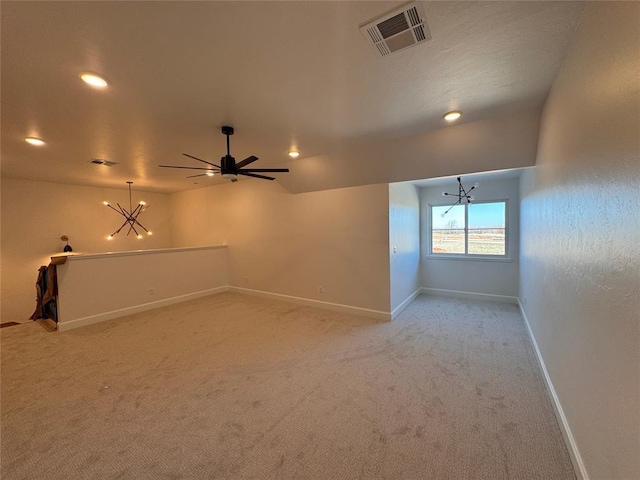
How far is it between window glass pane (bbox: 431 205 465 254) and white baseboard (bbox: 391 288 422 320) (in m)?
1.04

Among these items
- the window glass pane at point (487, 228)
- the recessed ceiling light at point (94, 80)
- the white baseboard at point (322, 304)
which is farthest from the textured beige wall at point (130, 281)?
the window glass pane at point (487, 228)

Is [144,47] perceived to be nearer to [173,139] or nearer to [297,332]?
[173,139]

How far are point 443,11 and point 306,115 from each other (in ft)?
4.72

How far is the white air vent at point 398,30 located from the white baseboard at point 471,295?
5.03 metres

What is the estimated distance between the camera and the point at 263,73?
187 cm

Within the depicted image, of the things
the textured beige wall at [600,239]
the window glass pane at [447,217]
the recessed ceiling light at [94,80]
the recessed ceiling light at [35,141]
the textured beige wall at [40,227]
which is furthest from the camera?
the window glass pane at [447,217]

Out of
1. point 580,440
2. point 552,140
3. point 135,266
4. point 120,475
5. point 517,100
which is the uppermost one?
point 517,100

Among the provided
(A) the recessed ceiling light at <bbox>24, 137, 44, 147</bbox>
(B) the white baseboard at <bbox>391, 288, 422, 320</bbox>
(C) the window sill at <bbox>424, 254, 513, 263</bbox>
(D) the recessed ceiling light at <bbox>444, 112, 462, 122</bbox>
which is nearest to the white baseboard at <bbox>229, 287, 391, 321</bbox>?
(B) the white baseboard at <bbox>391, 288, 422, 320</bbox>

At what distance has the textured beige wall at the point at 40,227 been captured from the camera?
502 centimetres

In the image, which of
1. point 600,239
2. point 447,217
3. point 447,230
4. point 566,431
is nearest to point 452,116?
point 600,239

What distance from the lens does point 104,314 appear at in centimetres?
427

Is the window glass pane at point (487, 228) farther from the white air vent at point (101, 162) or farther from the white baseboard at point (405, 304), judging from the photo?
the white air vent at point (101, 162)

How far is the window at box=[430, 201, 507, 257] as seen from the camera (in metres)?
5.10

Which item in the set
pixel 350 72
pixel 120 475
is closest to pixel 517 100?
pixel 350 72
